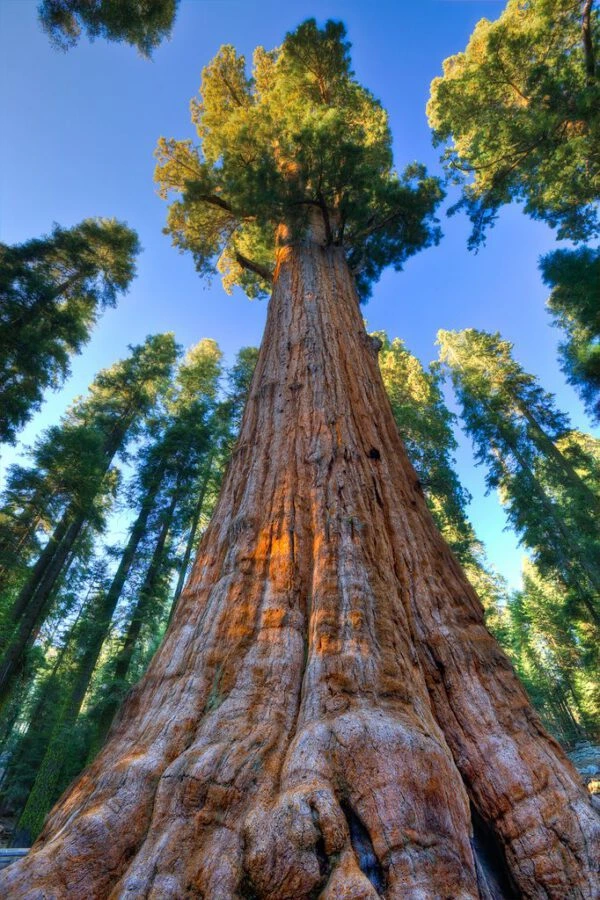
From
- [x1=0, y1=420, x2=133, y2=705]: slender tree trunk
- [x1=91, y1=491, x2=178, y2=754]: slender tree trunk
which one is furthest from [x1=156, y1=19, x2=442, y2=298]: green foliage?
[x1=0, y1=420, x2=133, y2=705]: slender tree trunk

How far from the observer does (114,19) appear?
8508 mm

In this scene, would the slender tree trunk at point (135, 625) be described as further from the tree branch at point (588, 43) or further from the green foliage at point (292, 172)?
the tree branch at point (588, 43)

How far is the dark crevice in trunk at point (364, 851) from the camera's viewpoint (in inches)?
54.7

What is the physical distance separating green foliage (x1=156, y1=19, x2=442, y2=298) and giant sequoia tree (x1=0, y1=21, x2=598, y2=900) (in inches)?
181

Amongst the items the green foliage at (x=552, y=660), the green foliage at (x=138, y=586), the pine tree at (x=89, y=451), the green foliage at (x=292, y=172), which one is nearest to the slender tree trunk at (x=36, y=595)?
the pine tree at (x=89, y=451)

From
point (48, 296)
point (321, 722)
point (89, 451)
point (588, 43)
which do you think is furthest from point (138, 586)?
point (588, 43)

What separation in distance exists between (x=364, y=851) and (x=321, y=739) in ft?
1.30

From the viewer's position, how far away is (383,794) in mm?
1562

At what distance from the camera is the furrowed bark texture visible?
1428 mm

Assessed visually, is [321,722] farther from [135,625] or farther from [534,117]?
[534,117]

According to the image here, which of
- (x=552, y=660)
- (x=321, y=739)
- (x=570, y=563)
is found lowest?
(x=321, y=739)

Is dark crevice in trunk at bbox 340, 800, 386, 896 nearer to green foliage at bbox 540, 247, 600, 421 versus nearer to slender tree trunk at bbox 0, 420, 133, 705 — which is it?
slender tree trunk at bbox 0, 420, 133, 705

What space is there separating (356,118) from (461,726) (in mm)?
14454

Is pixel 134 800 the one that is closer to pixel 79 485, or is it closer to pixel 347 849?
pixel 347 849
